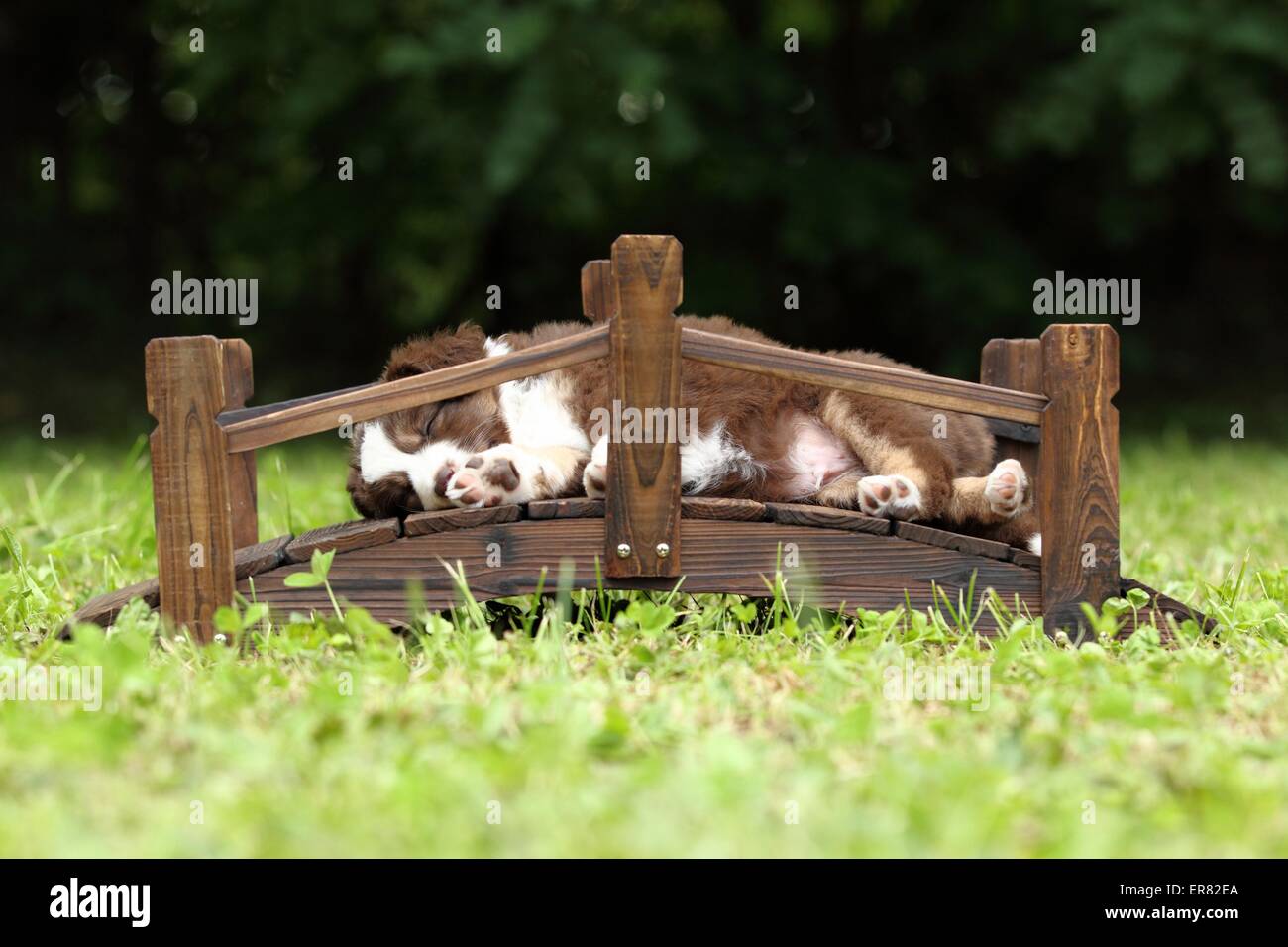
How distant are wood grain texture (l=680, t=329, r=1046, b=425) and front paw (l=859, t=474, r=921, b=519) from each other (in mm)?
273

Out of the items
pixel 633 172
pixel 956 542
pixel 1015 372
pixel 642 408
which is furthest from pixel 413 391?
pixel 633 172

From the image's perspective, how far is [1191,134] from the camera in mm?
8664

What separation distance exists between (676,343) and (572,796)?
5.15 feet

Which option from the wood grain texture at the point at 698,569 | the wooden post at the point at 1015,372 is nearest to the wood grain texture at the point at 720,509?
the wood grain texture at the point at 698,569

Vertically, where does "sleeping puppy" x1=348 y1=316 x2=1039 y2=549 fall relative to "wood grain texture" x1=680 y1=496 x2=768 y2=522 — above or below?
above

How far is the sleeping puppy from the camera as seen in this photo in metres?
3.87

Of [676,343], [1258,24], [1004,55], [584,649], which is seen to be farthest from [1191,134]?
[584,649]

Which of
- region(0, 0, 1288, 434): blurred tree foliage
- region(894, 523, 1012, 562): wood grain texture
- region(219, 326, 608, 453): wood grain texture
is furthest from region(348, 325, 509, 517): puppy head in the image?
region(0, 0, 1288, 434): blurred tree foliage

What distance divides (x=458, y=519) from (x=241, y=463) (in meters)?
0.88

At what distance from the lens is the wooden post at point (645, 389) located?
11.6 feet

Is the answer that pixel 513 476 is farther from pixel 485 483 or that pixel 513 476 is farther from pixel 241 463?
pixel 241 463

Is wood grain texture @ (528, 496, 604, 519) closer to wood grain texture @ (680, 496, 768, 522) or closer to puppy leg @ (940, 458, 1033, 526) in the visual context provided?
wood grain texture @ (680, 496, 768, 522)

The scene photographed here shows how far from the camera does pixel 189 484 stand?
353 centimetres
